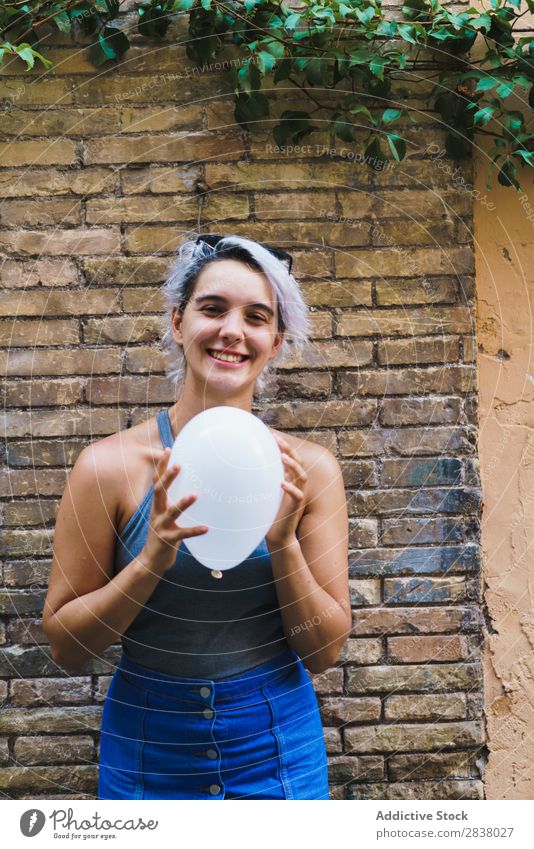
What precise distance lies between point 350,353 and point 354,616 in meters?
0.55

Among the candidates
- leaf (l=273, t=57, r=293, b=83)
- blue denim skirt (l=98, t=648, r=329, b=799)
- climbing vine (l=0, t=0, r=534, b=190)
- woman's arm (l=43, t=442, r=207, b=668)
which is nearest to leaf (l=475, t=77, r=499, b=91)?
climbing vine (l=0, t=0, r=534, b=190)

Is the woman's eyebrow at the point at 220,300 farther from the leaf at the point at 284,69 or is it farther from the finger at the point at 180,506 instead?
the leaf at the point at 284,69

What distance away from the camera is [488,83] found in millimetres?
1613

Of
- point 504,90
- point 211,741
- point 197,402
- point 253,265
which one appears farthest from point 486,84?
point 211,741

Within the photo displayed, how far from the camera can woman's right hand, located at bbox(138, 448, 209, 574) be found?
1.13m

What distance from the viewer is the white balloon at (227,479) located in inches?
47.0

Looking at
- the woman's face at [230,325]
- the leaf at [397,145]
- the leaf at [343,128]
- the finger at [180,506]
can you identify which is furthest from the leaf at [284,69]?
the finger at [180,506]

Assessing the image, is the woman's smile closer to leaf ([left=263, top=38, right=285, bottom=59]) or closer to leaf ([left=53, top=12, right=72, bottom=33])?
leaf ([left=263, top=38, right=285, bottom=59])

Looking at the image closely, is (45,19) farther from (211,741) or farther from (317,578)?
(211,741)

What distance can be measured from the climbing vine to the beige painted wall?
0.10 m

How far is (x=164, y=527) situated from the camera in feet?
3.82

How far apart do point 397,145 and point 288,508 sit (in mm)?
831

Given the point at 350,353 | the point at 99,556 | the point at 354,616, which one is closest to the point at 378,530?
the point at 354,616

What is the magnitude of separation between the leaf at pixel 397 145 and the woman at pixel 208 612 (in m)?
0.41
